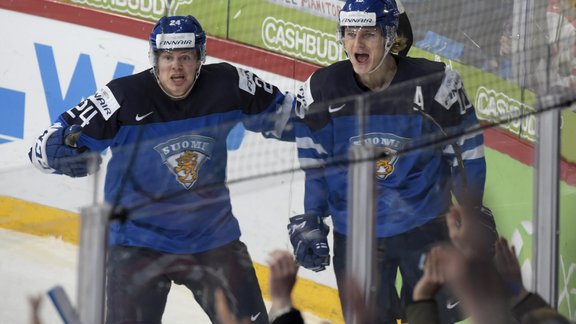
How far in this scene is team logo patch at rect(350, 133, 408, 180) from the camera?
279 cm

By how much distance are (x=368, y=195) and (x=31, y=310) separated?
0.90 meters

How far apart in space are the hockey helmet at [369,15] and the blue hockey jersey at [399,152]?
1.20 m

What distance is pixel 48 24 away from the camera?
6.45 m

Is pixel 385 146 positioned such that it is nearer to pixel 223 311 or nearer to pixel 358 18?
pixel 223 311

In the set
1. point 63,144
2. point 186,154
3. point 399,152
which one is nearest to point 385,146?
point 399,152

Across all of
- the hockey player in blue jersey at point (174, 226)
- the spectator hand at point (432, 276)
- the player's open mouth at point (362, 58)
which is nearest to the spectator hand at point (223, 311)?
the hockey player in blue jersey at point (174, 226)

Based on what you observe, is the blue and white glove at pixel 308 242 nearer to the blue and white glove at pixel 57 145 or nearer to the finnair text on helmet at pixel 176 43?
the blue and white glove at pixel 57 145

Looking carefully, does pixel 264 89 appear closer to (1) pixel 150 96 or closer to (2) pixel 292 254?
(1) pixel 150 96

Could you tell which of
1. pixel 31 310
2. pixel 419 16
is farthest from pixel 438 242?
pixel 419 16

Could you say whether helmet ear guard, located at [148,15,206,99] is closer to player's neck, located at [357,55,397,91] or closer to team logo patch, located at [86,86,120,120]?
team logo patch, located at [86,86,120,120]

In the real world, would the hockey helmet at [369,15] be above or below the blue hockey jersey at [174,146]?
above

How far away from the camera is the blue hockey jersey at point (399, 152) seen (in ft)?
9.30

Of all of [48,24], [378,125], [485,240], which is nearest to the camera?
[485,240]

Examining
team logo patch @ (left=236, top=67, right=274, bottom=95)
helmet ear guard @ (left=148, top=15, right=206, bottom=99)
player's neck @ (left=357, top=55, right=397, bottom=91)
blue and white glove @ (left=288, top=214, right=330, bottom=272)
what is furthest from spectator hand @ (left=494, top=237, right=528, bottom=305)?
helmet ear guard @ (left=148, top=15, right=206, bottom=99)
